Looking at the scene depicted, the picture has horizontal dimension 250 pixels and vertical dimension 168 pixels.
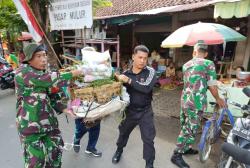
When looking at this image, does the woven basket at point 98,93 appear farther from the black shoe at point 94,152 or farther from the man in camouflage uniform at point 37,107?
the black shoe at point 94,152

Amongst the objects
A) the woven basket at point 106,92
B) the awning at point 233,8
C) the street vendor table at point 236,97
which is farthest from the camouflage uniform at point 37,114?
the awning at point 233,8

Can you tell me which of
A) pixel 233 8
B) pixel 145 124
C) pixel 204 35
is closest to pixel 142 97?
pixel 145 124

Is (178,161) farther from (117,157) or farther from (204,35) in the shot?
(204,35)

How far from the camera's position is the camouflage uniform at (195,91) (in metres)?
3.25

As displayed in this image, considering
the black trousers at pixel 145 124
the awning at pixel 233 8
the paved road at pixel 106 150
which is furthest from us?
the awning at pixel 233 8

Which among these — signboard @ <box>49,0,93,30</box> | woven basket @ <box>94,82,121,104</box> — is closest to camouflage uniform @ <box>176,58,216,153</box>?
woven basket @ <box>94,82,121,104</box>

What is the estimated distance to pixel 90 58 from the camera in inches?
104

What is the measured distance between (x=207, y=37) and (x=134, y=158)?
2.67 meters

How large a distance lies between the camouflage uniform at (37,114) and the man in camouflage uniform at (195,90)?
1764 millimetres

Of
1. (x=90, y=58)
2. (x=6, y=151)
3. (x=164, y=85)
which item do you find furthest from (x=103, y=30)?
(x=90, y=58)

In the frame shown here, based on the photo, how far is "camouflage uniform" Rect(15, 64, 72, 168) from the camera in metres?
2.31

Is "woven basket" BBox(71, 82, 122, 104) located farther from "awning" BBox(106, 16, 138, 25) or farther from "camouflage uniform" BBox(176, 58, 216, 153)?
"awning" BBox(106, 16, 138, 25)

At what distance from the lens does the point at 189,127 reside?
3.37 meters

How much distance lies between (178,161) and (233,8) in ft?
10.2
